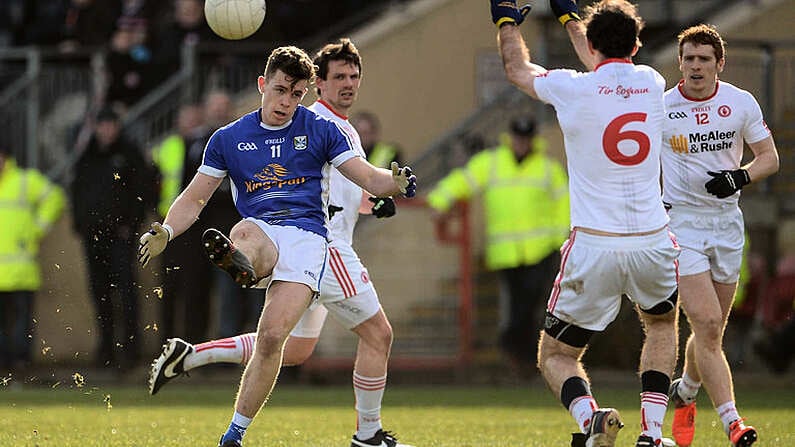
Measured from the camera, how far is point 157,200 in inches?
644

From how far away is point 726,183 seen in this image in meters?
9.23

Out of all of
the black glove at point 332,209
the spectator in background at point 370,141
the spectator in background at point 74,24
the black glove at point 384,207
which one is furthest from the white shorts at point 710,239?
Answer: the spectator in background at point 74,24

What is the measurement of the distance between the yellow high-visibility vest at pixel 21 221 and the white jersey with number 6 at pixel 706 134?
30.1ft

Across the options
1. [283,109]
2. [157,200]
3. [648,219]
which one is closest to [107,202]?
[157,200]

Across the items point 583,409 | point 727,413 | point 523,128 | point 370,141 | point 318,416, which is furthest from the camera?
point 523,128

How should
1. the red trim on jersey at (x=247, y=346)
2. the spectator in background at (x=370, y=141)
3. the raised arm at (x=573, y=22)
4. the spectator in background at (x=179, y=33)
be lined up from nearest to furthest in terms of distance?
the raised arm at (x=573, y=22)
the red trim on jersey at (x=247, y=346)
the spectator in background at (x=370, y=141)
the spectator in background at (x=179, y=33)

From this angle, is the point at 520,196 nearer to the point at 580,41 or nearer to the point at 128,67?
the point at 128,67

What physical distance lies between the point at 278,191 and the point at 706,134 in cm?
278

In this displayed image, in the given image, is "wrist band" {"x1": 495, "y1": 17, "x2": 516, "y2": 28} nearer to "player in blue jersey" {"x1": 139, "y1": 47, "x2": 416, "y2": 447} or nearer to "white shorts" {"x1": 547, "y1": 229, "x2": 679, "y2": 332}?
"player in blue jersey" {"x1": 139, "y1": 47, "x2": 416, "y2": 447}

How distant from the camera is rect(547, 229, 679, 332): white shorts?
8.08 meters

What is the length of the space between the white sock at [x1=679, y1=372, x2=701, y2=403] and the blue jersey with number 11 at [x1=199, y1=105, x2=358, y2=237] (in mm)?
2771

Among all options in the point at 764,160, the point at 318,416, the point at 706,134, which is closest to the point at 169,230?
the point at 706,134

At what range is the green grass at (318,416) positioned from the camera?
10.1 metres

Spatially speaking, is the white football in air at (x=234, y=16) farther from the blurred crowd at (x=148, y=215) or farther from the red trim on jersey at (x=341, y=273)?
the blurred crowd at (x=148, y=215)
